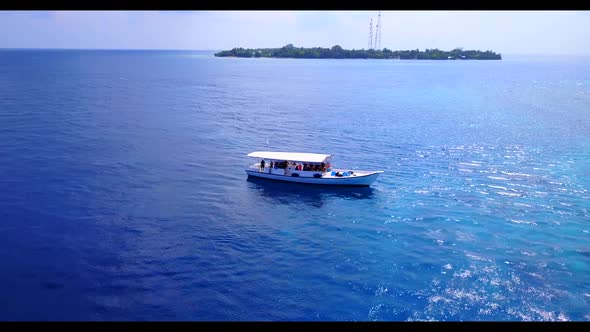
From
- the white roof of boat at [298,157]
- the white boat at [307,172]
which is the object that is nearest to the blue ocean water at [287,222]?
the white boat at [307,172]

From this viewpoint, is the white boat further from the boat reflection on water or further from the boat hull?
the boat reflection on water

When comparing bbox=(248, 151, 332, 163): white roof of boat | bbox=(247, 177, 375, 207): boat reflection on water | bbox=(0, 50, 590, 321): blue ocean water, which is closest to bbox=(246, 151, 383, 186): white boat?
bbox=(248, 151, 332, 163): white roof of boat

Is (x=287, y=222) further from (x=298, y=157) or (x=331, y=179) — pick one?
(x=298, y=157)

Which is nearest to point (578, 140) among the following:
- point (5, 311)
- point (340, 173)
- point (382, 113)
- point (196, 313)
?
point (382, 113)

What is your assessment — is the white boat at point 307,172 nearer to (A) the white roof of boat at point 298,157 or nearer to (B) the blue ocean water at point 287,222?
(A) the white roof of boat at point 298,157

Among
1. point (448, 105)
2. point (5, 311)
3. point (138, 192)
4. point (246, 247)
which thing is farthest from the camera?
point (448, 105)

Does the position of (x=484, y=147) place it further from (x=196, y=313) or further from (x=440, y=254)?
(x=196, y=313)
